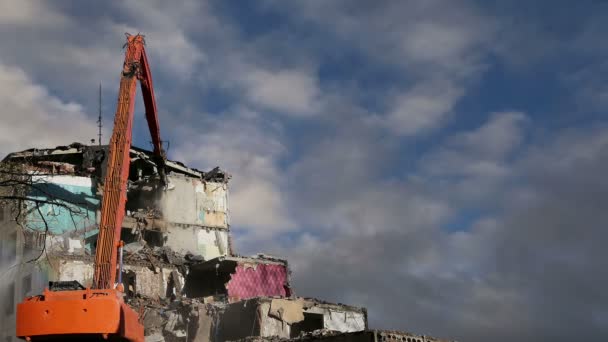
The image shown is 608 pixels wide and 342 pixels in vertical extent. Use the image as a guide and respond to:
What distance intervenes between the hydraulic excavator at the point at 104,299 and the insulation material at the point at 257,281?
17.9 m

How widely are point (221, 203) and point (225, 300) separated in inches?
512

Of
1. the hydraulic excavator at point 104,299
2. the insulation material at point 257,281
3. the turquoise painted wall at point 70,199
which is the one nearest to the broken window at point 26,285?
the turquoise painted wall at point 70,199

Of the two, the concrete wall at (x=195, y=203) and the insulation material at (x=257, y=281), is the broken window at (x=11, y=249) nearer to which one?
the concrete wall at (x=195, y=203)

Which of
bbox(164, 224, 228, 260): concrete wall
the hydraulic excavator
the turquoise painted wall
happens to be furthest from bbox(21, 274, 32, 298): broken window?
the hydraulic excavator

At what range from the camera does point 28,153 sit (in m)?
40.8

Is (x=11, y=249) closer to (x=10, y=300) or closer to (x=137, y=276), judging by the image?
(x=10, y=300)

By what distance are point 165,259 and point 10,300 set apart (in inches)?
333

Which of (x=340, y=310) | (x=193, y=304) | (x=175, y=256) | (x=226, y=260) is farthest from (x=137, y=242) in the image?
(x=340, y=310)

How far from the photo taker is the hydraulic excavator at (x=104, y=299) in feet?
51.2

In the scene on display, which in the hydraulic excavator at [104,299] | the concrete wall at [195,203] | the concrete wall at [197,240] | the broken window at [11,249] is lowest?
the hydraulic excavator at [104,299]

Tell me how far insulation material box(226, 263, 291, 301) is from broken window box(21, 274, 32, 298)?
34.6 feet

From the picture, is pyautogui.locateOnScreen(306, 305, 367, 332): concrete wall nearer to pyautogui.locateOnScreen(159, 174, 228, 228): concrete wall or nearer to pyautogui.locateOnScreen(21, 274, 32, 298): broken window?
pyautogui.locateOnScreen(159, 174, 228, 228): concrete wall

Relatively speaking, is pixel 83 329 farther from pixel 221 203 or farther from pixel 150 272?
pixel 221 203

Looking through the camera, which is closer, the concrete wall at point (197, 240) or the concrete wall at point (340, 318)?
the concrete wall at point (340, 318)
